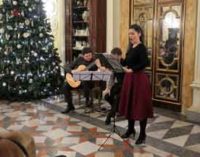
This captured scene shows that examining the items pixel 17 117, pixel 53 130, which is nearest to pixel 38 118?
pixel 17 117

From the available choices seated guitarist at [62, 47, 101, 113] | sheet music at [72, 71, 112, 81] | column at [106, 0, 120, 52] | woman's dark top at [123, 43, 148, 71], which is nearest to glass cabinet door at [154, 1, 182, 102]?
column at [106, 0, 120, 52]

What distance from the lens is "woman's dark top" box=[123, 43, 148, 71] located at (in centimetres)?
381

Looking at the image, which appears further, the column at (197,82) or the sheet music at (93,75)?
the column at (197,82)

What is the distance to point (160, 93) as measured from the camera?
19.2 ft

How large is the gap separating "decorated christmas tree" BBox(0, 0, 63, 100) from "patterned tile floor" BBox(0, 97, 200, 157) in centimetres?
61

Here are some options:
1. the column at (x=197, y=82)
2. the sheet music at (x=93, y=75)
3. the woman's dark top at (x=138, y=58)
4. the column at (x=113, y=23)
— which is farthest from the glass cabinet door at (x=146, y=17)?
the woman's dark top at (x=138, y=58)

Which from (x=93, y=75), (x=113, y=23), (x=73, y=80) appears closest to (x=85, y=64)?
(x=73, y=80)

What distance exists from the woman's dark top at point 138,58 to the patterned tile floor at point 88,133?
996mm

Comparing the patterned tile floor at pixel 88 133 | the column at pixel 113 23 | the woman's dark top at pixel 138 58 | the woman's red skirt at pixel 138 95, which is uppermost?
the column at pixel 113 23

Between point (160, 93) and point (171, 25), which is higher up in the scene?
point (171, 25)

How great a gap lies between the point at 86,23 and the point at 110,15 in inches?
36.1

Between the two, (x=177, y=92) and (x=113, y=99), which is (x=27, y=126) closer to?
(x=113, y=99)

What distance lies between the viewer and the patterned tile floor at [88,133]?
12.5 ft

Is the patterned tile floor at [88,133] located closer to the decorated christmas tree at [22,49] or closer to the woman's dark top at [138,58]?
the decorated christmas tree at [22,49]
